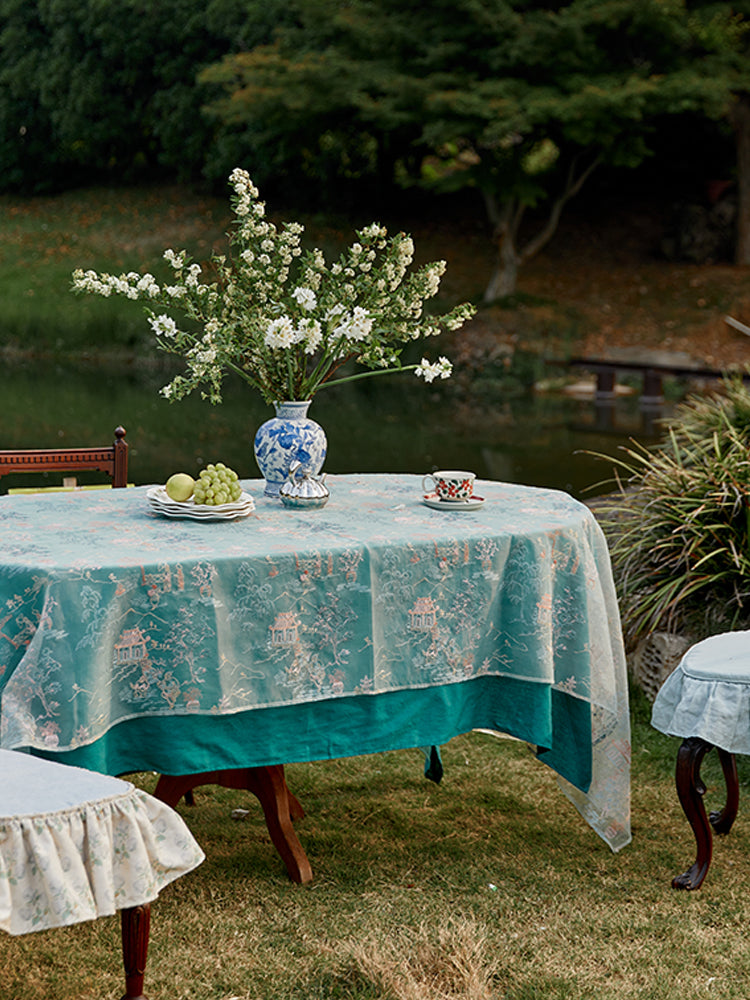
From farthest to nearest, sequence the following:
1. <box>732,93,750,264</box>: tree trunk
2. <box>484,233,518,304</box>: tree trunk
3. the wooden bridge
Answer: <box>484,233,518,304</box>: tree trunk < <box>732,93,750,264</box>: tree trunk < the wooden bridge

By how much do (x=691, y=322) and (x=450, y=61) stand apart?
6.02 meters

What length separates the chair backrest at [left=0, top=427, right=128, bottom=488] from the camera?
3.74m

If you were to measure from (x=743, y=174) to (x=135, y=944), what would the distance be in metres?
20.5

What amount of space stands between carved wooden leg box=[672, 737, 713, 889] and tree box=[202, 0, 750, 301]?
1651 cm

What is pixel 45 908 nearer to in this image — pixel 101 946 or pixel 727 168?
pixel 101 946

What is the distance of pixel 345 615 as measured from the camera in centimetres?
284

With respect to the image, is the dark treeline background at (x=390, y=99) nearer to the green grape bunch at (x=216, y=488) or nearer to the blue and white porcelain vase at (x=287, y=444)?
the blue and white porcelain vase at (x=287, y=444)

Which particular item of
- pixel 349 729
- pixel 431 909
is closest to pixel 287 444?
pixel 349 729

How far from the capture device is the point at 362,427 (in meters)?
13.0

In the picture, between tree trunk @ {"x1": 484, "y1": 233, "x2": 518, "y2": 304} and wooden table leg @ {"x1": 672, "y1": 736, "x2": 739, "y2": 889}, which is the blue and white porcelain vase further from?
tree trunk @ {"x1": 484, "y1": 233, "x2": 518, "y2": 304}

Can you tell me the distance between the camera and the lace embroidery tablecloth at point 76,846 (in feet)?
6.52

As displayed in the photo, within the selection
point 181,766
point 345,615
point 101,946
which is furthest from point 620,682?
point 101,946

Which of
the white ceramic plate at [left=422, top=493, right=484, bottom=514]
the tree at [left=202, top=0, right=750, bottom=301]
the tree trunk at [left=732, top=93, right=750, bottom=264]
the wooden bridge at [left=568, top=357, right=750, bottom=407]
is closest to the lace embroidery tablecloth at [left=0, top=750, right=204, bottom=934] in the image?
the white ceramic plate at [left=422, top=493, right=484, bottom=514]

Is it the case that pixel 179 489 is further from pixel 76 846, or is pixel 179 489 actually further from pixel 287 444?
pixel 76 846
